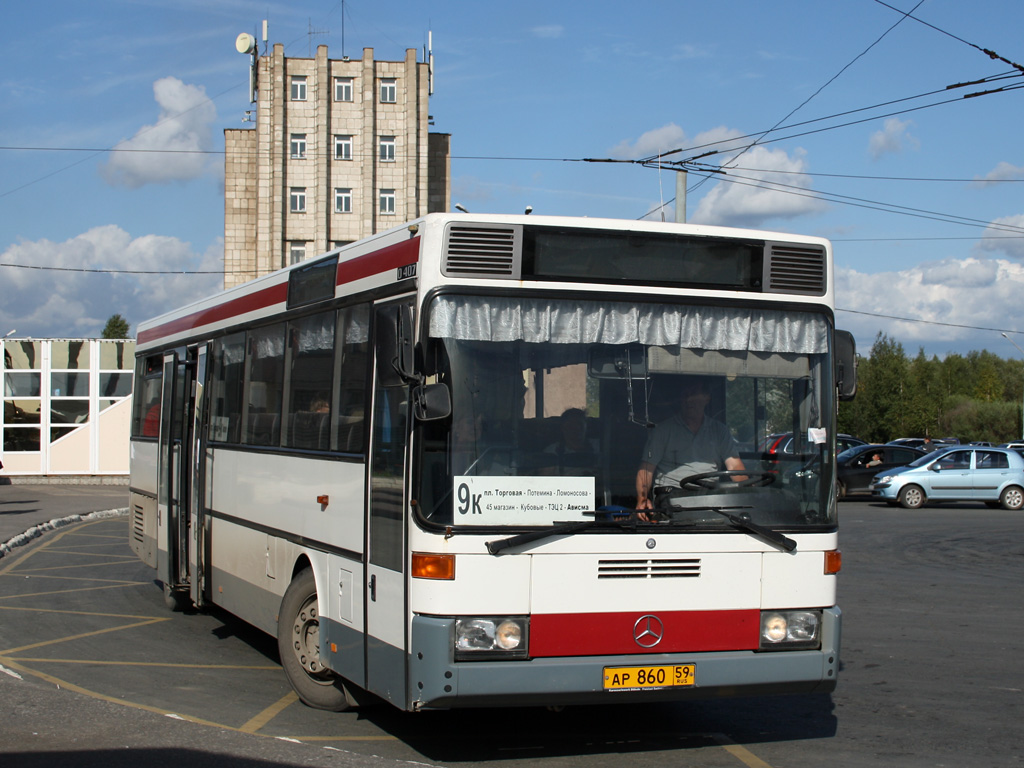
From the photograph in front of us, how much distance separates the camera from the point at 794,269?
6.41 m

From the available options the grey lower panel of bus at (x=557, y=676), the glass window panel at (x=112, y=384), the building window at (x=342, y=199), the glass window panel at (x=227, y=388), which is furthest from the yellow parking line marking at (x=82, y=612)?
the building window at (x=342, y=199)

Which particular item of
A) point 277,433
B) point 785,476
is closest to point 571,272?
point 785,476

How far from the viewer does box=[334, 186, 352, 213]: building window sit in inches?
2475

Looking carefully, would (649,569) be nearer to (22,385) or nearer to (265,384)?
(265,384)

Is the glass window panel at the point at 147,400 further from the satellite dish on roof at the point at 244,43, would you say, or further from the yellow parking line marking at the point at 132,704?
the satellite dish on roof at the point at 244,43

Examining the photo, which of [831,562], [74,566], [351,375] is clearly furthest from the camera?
[74,566]

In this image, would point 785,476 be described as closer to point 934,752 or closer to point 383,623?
point 934,752

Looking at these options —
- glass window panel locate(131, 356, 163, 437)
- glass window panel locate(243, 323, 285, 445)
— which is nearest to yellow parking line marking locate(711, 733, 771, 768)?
glass window panel locate(243, 323, 285, 445)

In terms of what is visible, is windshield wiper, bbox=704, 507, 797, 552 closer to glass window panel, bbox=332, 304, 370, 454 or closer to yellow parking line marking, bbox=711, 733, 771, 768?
yellow parking line marking, bbox=711, 733, 771, 768

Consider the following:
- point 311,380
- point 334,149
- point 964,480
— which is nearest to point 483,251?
point 311,380

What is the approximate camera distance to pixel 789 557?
6.06m

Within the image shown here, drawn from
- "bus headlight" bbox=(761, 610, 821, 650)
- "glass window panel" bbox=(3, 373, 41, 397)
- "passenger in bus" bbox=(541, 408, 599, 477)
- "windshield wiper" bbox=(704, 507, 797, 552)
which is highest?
"glass window panel" bbox=(3, 373, 41, 397)

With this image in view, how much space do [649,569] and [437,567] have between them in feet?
3.71

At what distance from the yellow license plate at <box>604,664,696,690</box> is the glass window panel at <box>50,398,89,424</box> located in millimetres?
30482
